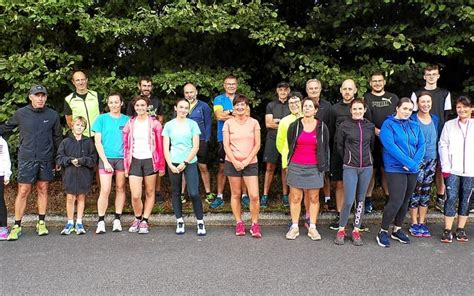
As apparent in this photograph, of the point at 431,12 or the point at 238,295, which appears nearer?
the point at 238,295

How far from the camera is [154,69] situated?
287 inches

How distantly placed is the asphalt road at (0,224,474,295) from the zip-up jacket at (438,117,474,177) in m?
0.91

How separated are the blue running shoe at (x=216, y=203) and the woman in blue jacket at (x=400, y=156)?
2368mm

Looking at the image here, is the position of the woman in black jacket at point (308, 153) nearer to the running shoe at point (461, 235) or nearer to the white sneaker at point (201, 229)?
the white sneaker at point (201, 229)

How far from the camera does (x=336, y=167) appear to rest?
19.0 feet

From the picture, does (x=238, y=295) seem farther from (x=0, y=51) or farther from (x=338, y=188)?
(x=0, y=51)

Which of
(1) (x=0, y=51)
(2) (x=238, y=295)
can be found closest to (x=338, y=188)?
(2) (x=238, y=295)

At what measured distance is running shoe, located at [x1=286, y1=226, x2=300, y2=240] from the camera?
17.6ft

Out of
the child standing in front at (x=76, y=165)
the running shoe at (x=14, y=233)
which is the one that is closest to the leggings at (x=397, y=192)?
the child standing in front at (x=76, y=165)

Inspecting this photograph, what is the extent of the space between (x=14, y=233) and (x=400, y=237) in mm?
4870

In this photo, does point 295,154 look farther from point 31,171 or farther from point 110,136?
point 31,171

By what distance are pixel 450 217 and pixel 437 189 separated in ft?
4.06

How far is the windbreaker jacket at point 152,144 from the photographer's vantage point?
218 inches

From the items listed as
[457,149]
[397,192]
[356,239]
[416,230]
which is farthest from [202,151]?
[457,149]
